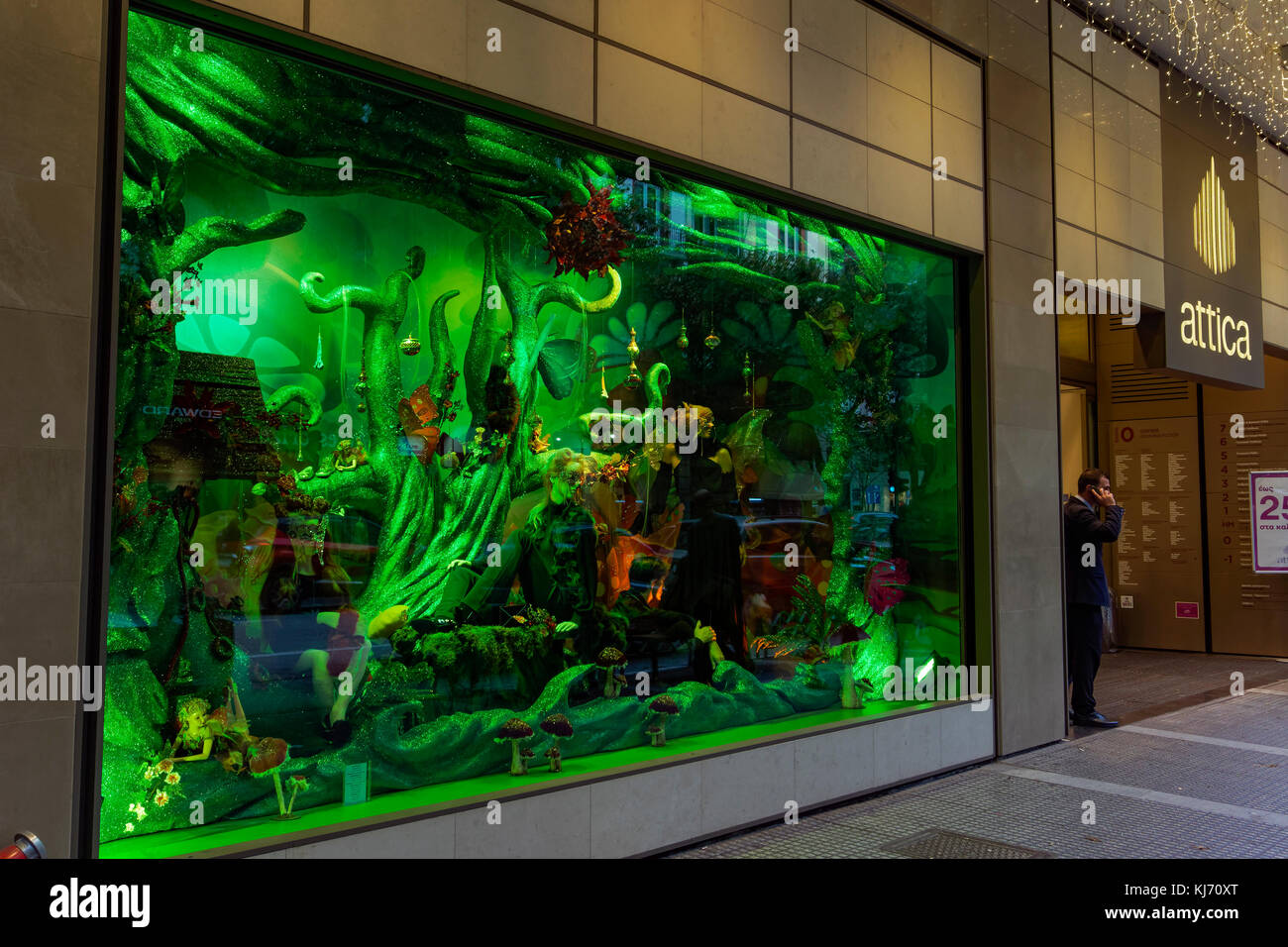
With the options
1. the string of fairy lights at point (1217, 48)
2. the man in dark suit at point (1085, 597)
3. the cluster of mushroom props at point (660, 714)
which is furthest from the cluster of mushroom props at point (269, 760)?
the string of fairy lights at point (1217, 48)

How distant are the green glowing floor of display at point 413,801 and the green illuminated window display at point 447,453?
0.15ft

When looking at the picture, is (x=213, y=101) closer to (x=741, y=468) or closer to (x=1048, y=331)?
(x=741, y=468)

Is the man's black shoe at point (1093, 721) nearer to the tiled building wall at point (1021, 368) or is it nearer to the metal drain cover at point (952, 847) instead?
the tiled building wall at point (1021, 368)

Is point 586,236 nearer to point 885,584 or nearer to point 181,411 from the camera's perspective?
point 181,411

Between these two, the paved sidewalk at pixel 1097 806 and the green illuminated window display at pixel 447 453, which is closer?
the green illuminated window display at pixel 447 453

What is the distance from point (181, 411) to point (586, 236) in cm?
209

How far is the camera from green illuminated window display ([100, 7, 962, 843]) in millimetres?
3533

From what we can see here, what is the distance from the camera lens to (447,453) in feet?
14.2

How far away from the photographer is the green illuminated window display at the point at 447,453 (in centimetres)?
353

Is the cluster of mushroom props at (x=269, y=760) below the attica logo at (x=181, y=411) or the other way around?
below

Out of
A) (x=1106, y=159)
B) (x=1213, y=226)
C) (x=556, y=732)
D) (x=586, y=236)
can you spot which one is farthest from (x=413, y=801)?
(x=1213, y=226)

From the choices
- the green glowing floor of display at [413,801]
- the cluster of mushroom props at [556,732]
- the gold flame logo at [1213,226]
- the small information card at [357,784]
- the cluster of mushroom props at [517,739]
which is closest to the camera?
the green glowing floor of display at [413,801]

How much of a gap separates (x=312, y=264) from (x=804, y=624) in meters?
3.34

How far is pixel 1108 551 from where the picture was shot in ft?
39.4
